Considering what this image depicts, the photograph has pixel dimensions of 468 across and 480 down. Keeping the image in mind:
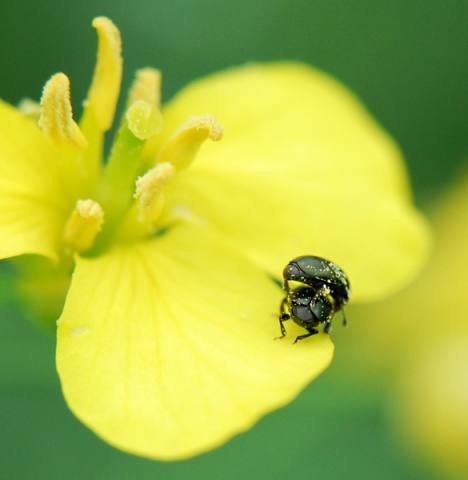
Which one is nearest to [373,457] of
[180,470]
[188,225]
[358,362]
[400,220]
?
[358,362]

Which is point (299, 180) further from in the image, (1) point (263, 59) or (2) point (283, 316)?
(1) point (263, 59)

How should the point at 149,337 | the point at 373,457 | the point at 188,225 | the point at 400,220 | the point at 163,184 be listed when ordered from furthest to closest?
the point at 373,457 → the point at 400,220 → the point at 188,225 → the point at 163,184 → the point at 149,337

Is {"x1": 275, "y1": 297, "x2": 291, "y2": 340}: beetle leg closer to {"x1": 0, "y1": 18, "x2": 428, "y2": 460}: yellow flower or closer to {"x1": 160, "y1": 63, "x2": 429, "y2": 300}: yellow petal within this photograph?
{"x1": 0, "y1": 18, "x2": 428, "y2": 460}: yellow flower

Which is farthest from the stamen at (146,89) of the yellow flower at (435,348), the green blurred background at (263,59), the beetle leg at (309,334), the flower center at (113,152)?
the yellow flower at (435,348)

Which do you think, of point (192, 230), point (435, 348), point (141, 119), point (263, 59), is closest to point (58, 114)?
point (141, 119)

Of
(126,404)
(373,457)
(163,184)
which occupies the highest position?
(163,184)

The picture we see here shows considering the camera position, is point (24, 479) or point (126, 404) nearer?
point (126, 404)

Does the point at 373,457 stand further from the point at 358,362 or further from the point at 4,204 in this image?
the point at 4,204

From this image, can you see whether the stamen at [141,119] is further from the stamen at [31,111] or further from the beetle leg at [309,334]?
the beetle leg at [309,334]
